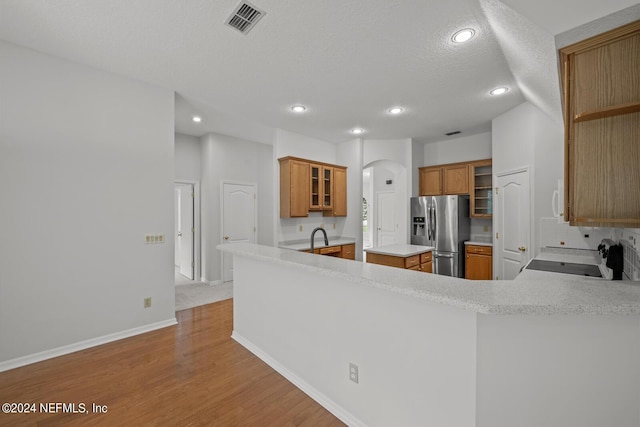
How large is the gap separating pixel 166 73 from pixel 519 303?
3.55 meters

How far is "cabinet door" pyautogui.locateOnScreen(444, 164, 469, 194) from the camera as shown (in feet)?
16.9

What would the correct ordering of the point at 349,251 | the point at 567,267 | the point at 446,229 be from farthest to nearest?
the point at 349,251 → the point at 446,229 → the point at 567,267

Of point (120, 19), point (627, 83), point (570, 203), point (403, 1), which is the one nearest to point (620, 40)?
point (627, 83)

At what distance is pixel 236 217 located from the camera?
551cm

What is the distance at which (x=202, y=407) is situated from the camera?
191 cm

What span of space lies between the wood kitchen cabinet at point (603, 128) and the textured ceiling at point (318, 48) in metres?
0.18

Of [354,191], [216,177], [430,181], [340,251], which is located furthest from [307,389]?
[430,181]

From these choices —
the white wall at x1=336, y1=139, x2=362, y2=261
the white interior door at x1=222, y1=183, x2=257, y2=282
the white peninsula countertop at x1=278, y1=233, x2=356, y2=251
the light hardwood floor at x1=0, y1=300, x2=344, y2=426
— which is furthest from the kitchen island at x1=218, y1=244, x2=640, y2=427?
the white interior door at x1=222, y1=183, x2=257, y2=282

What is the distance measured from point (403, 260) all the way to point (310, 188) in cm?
226

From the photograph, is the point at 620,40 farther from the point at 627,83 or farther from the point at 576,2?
the point at 576,2

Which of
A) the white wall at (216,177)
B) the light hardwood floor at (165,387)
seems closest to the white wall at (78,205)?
the light hardwood floor at (165,387)

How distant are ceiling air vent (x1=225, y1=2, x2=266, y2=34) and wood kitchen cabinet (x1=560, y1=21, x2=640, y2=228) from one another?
1964 millimetres

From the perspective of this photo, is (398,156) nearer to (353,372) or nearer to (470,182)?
(470,182)

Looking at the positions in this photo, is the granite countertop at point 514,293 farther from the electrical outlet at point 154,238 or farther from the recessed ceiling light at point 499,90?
the recessed ceiling light at point 499,90
